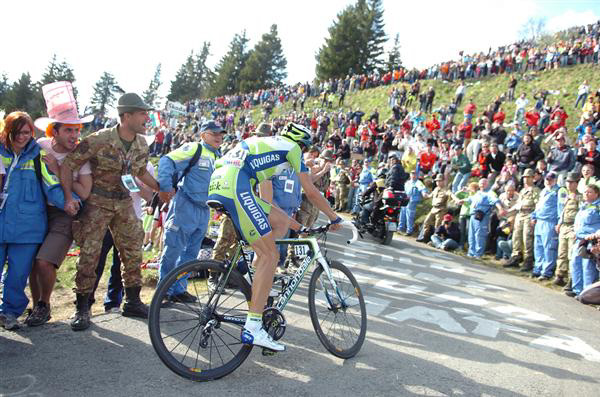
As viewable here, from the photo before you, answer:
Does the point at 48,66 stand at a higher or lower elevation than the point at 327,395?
higher

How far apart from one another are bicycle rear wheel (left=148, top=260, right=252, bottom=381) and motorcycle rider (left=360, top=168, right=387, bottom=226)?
8.57 metres

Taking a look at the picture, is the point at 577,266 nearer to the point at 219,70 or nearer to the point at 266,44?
the point at 266,44

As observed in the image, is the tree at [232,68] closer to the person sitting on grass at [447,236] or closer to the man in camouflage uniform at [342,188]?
the man in camouflage uniform at [342,188]

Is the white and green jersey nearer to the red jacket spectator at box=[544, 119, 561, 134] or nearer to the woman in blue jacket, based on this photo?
the woman in blue jacket

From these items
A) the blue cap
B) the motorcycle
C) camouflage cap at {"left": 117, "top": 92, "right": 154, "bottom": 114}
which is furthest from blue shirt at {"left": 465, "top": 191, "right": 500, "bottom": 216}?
camouflage cap at {"left": 117, "top": 92, "right": 154, "bottom": 114}

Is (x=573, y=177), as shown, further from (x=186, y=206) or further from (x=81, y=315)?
(x=81, y=315)

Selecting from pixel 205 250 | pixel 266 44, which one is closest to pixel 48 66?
pixel 266 44

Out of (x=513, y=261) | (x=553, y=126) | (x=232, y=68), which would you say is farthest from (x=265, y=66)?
(x=513, y=261)

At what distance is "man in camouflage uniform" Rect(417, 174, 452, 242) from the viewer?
1316 centimetres

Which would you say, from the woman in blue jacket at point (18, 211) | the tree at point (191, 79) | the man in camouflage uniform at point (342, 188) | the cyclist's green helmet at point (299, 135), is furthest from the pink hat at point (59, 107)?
the tree at point (191, 79)

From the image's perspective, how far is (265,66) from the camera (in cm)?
8412

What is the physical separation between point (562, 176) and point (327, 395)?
36.7ft

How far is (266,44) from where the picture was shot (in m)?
84.4

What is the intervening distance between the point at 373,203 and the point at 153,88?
107m
